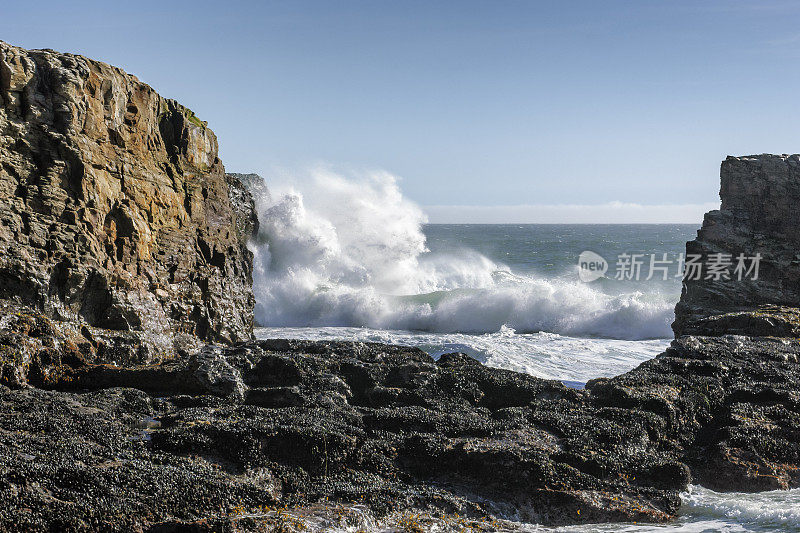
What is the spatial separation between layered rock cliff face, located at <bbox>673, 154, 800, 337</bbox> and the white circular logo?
2305cm

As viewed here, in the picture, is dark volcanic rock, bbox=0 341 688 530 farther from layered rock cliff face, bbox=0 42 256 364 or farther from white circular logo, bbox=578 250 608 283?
white circular logo, bbox=578 250 608 283

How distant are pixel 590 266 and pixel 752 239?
32.7 meters

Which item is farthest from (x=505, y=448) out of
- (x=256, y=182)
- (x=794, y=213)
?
(x=256, y=182)

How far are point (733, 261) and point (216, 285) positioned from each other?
36.0ft

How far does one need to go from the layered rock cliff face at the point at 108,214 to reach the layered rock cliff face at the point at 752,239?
31.9 feet

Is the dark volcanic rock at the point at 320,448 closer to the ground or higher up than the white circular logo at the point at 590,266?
closer to the ground

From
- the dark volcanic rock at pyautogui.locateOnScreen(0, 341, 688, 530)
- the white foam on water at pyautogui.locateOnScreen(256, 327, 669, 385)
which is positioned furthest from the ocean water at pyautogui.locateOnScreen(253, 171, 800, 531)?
the dark volcanic rock at pyautogui.locateOnScreen(0, 341, 688, 530)

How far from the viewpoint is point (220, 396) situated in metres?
7.32

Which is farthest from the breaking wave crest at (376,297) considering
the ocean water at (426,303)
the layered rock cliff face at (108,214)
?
the layered rock cliff face at (108,214)

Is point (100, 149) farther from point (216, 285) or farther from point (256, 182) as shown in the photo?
point (256, 182)

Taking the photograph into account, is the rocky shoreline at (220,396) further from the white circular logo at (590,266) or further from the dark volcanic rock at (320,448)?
the white circular logo at (590,266)

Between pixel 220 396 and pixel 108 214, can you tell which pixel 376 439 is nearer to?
pixel 220 396

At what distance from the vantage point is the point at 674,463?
6.05 metres

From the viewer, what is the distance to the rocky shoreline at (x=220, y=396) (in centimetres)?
507
